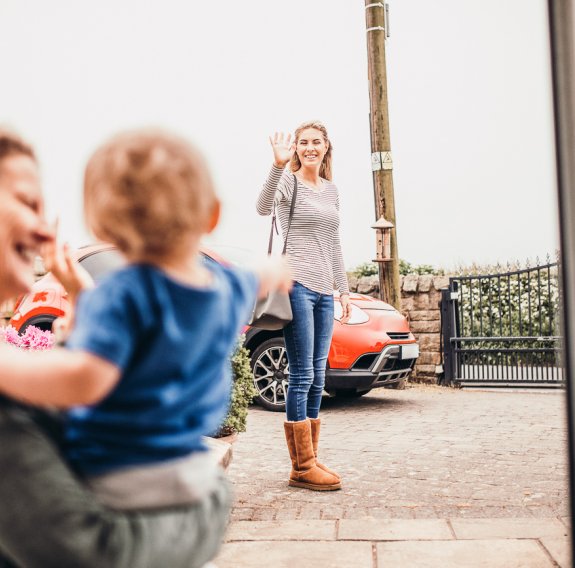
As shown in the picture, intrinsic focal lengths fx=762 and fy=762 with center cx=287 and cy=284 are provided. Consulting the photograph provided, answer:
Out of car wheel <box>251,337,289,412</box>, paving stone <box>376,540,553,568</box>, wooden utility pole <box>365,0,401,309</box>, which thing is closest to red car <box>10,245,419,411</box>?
car wheel <box>251,337,289,412</box>

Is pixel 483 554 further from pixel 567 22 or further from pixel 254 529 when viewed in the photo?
Result: pixel 567 22

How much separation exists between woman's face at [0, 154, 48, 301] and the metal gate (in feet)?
32.9

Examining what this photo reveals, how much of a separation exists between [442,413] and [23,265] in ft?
23.0

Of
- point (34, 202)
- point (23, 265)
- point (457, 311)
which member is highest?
point (34, 202)

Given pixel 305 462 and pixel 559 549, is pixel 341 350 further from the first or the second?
pixel 559 549

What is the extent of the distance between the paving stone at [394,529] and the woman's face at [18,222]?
2443 millimetres

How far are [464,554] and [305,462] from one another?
54.7 inches

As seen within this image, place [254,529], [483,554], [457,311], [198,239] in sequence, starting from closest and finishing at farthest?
[198,239] → [483,554] → [254,529] → [457,311]

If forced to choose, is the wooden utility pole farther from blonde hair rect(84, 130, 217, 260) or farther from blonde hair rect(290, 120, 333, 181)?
blonde hair rect(84, 130, 217, 260)

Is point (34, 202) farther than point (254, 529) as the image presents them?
No

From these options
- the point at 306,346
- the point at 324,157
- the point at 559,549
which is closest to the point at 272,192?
the point at 324,157

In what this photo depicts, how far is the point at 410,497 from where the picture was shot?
13.4ft

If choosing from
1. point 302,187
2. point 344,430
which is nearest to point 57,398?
point 302,187

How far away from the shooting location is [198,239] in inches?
47.8
